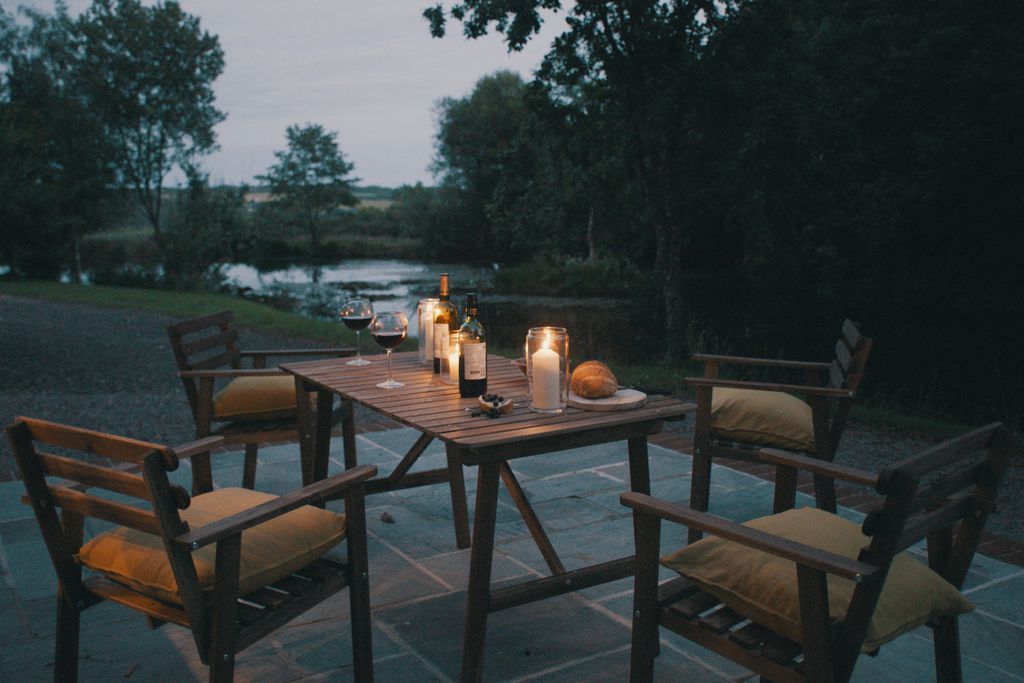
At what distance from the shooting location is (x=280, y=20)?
47.2 ft

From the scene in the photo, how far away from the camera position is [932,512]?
6.03 ft

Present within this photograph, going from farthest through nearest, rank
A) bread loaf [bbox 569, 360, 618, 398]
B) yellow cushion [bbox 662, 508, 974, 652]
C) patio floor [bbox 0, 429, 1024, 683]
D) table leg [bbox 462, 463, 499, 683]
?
bread loaf [bbox 569, 360, 618, 398], patio floor [bbox 0, 429, 1024, 683], table leg [bbox 462, 463, 499, 683], yellow cushion [bbox 662, 508, 974, 652]

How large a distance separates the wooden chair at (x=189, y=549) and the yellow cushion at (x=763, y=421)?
6.15 ft

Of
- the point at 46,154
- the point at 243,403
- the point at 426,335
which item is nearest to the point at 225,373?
the point at 243,403

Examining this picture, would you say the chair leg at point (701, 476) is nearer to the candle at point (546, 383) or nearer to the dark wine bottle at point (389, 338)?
the candle at point (546, 383)

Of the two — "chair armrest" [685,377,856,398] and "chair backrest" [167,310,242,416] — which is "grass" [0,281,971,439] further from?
"chair backrest" [167,310,242,416]

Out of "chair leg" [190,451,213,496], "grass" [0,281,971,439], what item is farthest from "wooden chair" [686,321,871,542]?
"chair leg" [190,451,213,496]

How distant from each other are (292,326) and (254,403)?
925cm

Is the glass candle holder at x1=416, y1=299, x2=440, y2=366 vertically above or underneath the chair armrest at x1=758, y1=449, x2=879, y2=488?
above

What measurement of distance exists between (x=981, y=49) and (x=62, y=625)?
16.7 metres

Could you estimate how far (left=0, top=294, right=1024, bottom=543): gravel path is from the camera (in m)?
5.10

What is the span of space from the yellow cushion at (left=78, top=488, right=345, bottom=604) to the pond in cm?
479

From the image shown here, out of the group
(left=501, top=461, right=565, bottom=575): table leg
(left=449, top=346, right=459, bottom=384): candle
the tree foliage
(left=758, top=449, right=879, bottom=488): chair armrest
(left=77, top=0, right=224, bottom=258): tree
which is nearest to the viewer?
(left=758, top=449, right=879, bottom=488): chair armrest

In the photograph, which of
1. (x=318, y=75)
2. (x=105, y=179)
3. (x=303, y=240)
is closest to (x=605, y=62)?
(x=318, y=75)
